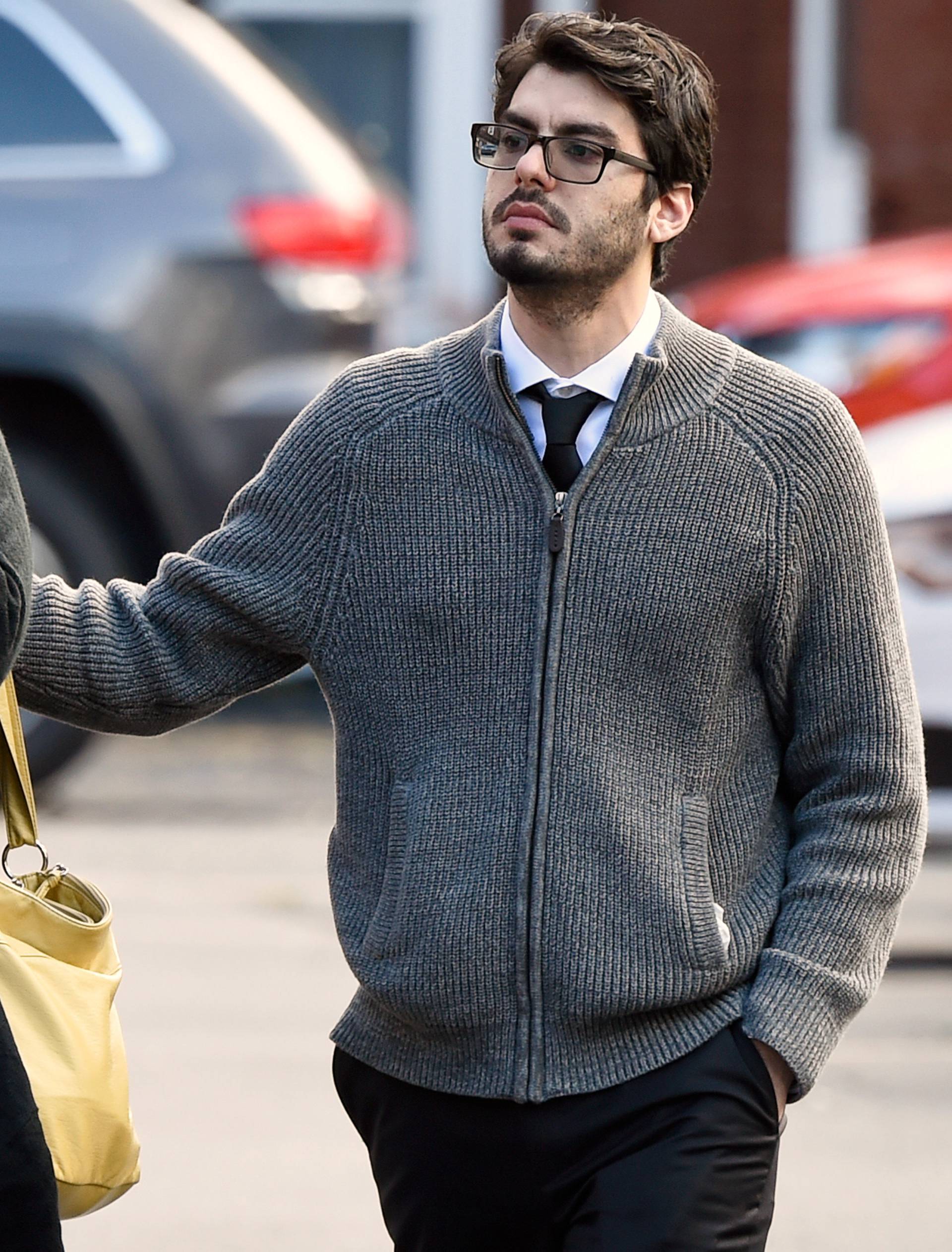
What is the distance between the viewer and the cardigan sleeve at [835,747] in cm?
272

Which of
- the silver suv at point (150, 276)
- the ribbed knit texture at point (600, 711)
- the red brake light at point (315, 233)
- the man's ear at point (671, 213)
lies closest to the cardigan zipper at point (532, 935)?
the ribbed knit texture at point (600, 711)

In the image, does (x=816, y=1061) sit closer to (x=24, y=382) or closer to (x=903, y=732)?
(x=903, y=732)

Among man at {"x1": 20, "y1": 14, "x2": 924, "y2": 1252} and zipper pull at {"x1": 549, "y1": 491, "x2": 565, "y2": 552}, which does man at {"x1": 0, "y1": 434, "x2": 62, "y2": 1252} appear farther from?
zipper pull at {"x1": 549, "y1": 491, "x2": 565, "y2": 552}

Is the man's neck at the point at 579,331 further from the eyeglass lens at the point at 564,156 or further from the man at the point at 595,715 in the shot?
the eyeglass lens at the point at 564,156

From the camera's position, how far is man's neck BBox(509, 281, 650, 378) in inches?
110

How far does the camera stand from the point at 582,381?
2785mm

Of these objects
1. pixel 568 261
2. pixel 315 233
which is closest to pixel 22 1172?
pixel 568 261

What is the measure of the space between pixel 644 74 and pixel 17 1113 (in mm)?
1311

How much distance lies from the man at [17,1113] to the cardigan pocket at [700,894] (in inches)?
28.9

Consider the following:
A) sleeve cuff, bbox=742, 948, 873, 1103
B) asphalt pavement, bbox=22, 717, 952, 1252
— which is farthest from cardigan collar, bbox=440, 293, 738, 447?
asphalt pavement, bbox=22, 717, 952, 1252

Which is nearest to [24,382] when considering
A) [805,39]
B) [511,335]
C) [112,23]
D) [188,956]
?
[112,23]

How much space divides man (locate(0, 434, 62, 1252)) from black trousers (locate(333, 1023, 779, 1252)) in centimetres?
48

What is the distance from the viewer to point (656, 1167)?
2.62 metres

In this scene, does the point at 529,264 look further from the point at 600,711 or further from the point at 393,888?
the point at 393,888
